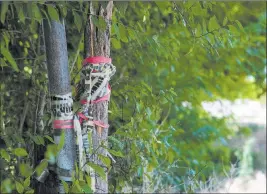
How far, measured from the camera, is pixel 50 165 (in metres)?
1.06

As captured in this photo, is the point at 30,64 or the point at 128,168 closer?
the point at 128,168

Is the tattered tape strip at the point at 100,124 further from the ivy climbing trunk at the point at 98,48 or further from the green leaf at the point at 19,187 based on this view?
the green leaf at the point at 19,187

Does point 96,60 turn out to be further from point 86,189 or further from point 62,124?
point 86,189

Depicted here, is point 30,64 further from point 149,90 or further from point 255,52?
point 255,52

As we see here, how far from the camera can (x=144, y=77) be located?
2479 mm

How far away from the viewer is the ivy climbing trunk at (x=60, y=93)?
3.26 ft

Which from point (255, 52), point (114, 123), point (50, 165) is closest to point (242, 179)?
point (255, 52)

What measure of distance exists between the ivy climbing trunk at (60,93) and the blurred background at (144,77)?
45 mm

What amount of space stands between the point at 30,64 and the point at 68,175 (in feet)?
2.94

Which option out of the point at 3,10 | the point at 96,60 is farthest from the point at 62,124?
the point at 3,10

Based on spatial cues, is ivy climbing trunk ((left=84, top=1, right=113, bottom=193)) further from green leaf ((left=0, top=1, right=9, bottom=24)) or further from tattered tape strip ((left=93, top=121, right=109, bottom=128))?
green leaf ((left=0, top=1, right=9, bottom=24))

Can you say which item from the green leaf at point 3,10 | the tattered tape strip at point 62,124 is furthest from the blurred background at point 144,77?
the tattered tape strip at point 62,124

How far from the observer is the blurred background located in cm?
116

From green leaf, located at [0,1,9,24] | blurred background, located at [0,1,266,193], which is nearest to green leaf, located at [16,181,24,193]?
blurred background, located at [0,1,266,193]
